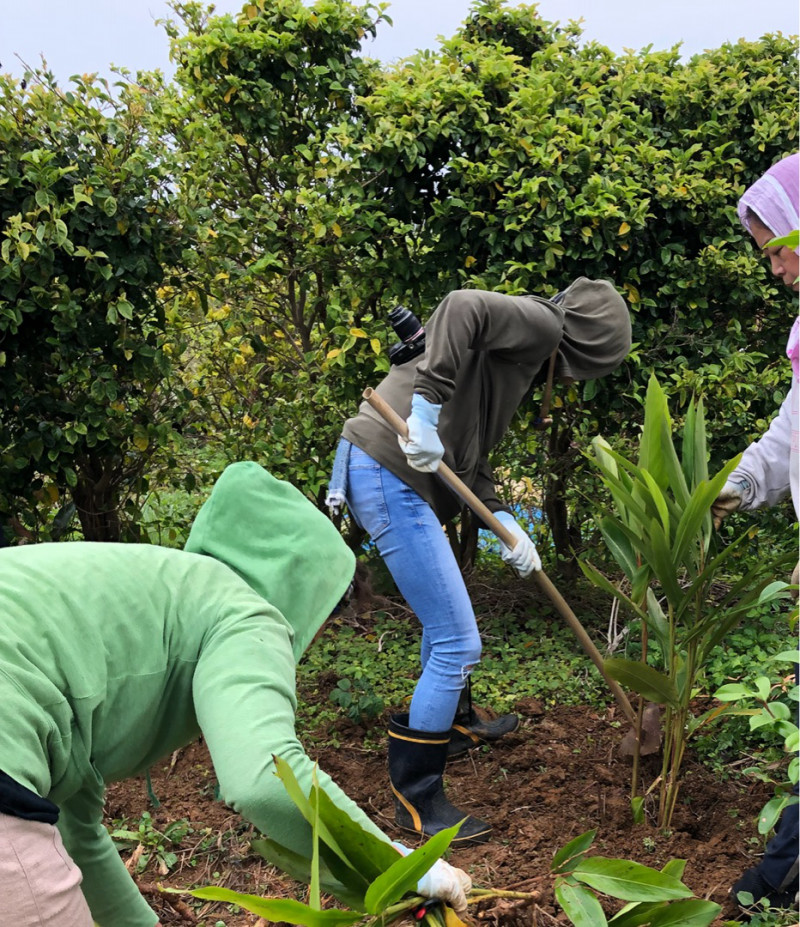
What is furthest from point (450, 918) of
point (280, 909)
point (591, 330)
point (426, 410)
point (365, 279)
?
point (365, 279)

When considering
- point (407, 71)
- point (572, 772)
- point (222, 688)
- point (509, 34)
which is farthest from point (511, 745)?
point (509, 34)

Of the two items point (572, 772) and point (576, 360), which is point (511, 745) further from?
point (576, 360)

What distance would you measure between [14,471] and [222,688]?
2.41 metres

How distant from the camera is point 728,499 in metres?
2.81

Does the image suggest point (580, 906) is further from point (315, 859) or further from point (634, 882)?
point (315, 859)

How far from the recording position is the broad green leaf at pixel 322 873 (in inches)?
52.1

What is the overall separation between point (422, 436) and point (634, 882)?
1.45 m

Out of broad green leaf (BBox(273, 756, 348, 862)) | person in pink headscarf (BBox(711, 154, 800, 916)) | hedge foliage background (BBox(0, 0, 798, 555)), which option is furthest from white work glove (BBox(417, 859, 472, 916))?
hedge foliage background (BBox(0, 0, 798, 555))

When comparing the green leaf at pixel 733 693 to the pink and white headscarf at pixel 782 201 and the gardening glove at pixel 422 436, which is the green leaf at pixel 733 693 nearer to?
the pink and white headscarf at pixel 782 201

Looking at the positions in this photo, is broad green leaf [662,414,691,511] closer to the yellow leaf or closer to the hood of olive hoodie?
the hood of olive hoodie

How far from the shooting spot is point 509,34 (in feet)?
15.8

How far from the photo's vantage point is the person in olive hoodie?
272 cm

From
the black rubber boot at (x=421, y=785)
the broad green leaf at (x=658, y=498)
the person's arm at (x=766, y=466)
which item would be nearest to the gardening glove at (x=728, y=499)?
the person's arm at (x=766, y=466)

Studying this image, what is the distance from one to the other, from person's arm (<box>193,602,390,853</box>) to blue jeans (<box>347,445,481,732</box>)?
1.36 m
